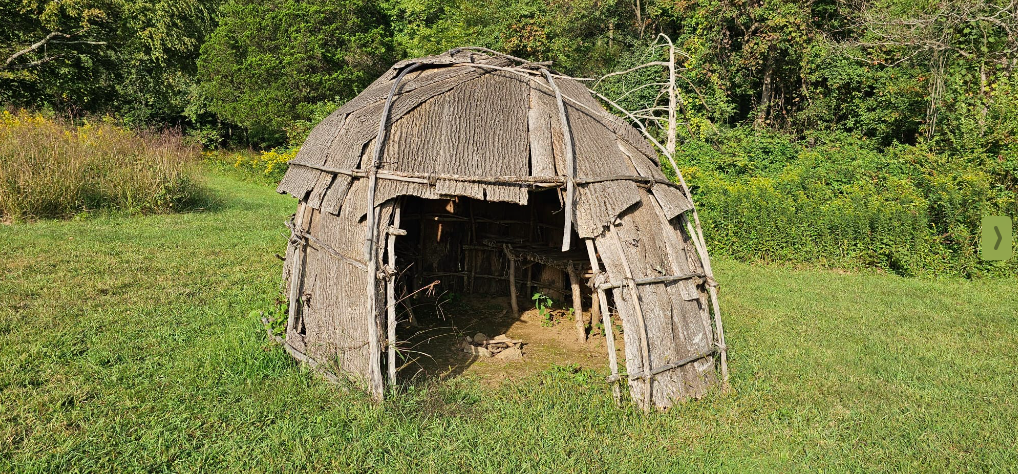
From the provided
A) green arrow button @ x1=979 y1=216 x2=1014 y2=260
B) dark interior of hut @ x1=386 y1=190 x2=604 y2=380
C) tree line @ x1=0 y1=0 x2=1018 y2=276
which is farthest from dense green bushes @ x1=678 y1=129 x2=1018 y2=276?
dark interior of hut @ x1=386 y1=190 x2=604 y2=380

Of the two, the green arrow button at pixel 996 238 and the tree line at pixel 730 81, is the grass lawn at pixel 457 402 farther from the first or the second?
the tree line at pixel 730 81

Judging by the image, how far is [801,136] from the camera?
62.2 ft

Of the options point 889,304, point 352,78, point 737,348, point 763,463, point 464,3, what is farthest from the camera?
point 464,3

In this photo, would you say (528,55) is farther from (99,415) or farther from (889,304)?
(99,415)

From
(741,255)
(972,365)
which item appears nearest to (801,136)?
(741,255)

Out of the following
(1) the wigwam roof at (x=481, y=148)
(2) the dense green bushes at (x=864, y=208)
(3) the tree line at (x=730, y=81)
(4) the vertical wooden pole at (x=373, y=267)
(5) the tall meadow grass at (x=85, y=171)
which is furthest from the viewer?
(5) the tall meadow grass at (x=85, y=171)

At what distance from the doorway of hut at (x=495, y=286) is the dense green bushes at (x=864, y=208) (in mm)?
4593

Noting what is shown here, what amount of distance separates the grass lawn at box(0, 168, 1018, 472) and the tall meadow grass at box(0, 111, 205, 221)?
3.94 meters

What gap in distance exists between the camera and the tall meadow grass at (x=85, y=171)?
1220 centimetres

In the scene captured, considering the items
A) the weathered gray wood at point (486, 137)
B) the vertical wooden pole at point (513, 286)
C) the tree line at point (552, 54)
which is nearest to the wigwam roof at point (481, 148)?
the weathered gray wood at point (486, 137)

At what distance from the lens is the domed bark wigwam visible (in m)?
5.77

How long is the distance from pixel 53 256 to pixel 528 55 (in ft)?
46.5

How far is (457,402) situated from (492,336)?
245 cm

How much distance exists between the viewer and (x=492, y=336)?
323 inches
